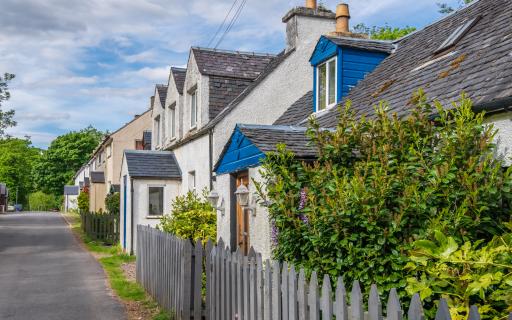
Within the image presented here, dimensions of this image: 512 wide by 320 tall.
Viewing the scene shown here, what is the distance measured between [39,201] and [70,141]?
12.3 metres

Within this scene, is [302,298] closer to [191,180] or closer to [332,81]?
[332,81]

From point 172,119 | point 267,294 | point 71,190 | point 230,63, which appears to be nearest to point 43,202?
point 71,190

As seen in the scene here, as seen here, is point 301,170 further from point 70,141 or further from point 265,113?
point 70,141

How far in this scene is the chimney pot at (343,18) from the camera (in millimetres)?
16203

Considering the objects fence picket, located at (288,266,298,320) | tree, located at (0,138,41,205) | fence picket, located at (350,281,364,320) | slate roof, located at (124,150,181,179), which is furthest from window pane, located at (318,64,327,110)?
tree, located at (0,138,41,205)

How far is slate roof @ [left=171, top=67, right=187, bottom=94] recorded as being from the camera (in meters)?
21.3

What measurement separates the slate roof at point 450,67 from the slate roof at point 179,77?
31.6 feet

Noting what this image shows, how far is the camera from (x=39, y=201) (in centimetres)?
9225

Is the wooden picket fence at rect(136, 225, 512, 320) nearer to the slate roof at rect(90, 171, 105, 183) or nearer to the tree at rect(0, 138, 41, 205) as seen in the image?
the slate roof at rect(90, 171, 105, 183)

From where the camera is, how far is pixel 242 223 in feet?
34.9

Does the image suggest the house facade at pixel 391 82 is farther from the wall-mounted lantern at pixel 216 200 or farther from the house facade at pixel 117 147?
the house facade at pixel 117 147

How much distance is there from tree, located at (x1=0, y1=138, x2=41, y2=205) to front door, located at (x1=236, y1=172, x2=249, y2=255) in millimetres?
96231

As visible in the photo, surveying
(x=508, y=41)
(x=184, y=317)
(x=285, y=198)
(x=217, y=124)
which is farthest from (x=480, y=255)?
(x=217, y=124)

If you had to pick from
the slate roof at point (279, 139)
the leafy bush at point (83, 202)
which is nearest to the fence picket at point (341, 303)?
the slate roof at point (279, 139)
